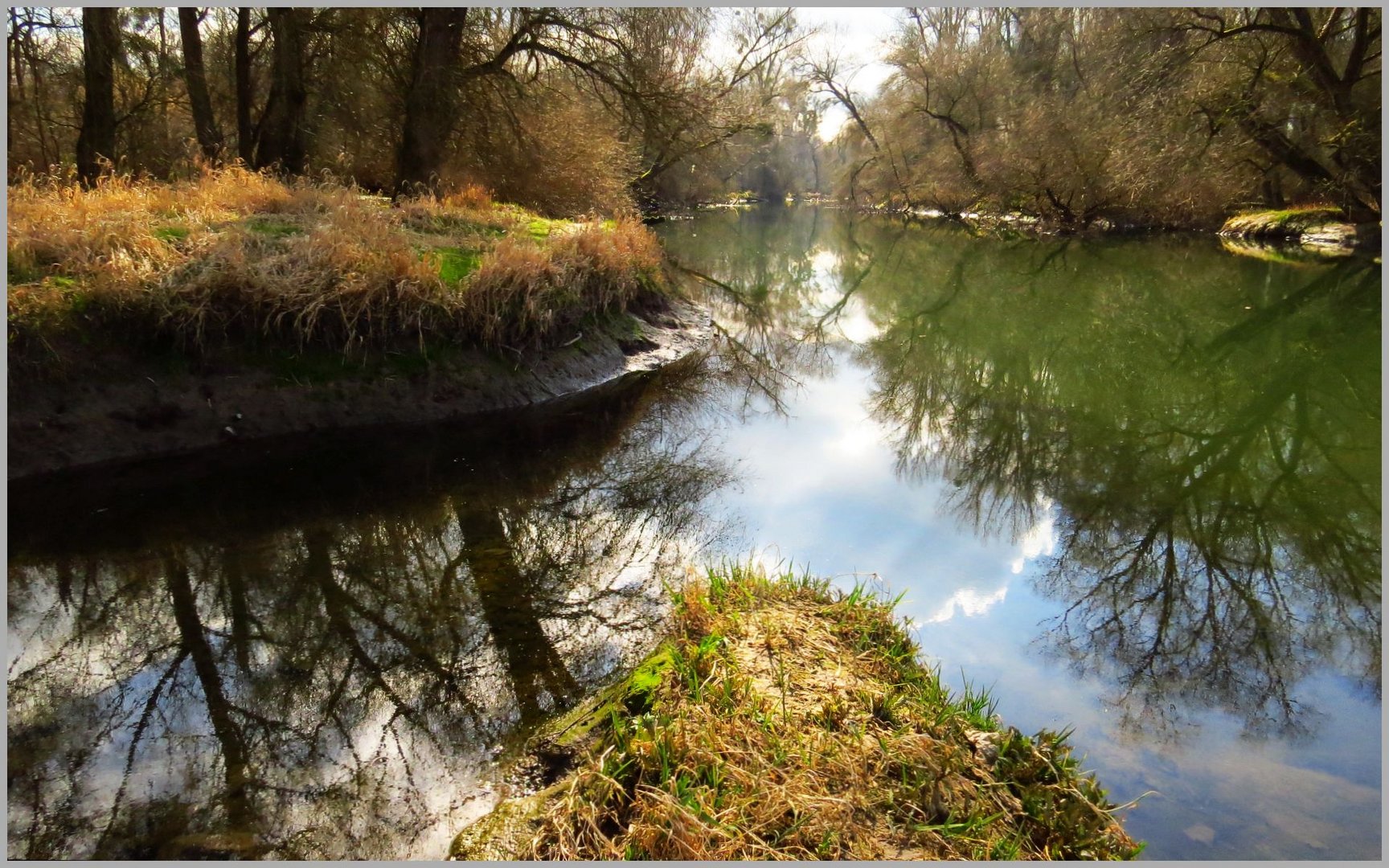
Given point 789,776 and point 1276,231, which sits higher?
point 1276,231

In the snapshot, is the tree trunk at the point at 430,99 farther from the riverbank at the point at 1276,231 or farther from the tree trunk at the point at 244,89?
the riverbank at the point at 1276,231

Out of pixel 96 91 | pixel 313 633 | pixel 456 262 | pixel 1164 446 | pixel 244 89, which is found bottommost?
pixel 313 633

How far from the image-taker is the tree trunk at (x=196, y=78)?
1350 centimetres

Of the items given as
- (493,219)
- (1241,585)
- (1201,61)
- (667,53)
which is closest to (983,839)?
(1241,585)

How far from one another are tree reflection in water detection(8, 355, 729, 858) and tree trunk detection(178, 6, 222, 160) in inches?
384

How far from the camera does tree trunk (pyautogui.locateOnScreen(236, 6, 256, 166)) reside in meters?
14.3

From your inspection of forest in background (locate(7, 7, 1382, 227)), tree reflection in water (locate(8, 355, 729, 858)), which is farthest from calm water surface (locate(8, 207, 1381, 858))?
forest in background (locate(7, 7, 1382, 227))

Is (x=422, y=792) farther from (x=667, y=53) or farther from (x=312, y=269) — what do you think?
(x=667, y=53)

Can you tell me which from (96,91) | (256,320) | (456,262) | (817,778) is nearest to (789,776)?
(817,778)

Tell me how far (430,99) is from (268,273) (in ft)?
27.0

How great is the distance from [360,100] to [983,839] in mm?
16695

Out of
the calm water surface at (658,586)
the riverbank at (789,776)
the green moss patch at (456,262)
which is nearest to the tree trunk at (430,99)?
the green moss patch at (456,262)

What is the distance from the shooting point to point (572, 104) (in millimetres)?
17484

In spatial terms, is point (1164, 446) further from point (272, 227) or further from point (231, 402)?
point (272, 227)
